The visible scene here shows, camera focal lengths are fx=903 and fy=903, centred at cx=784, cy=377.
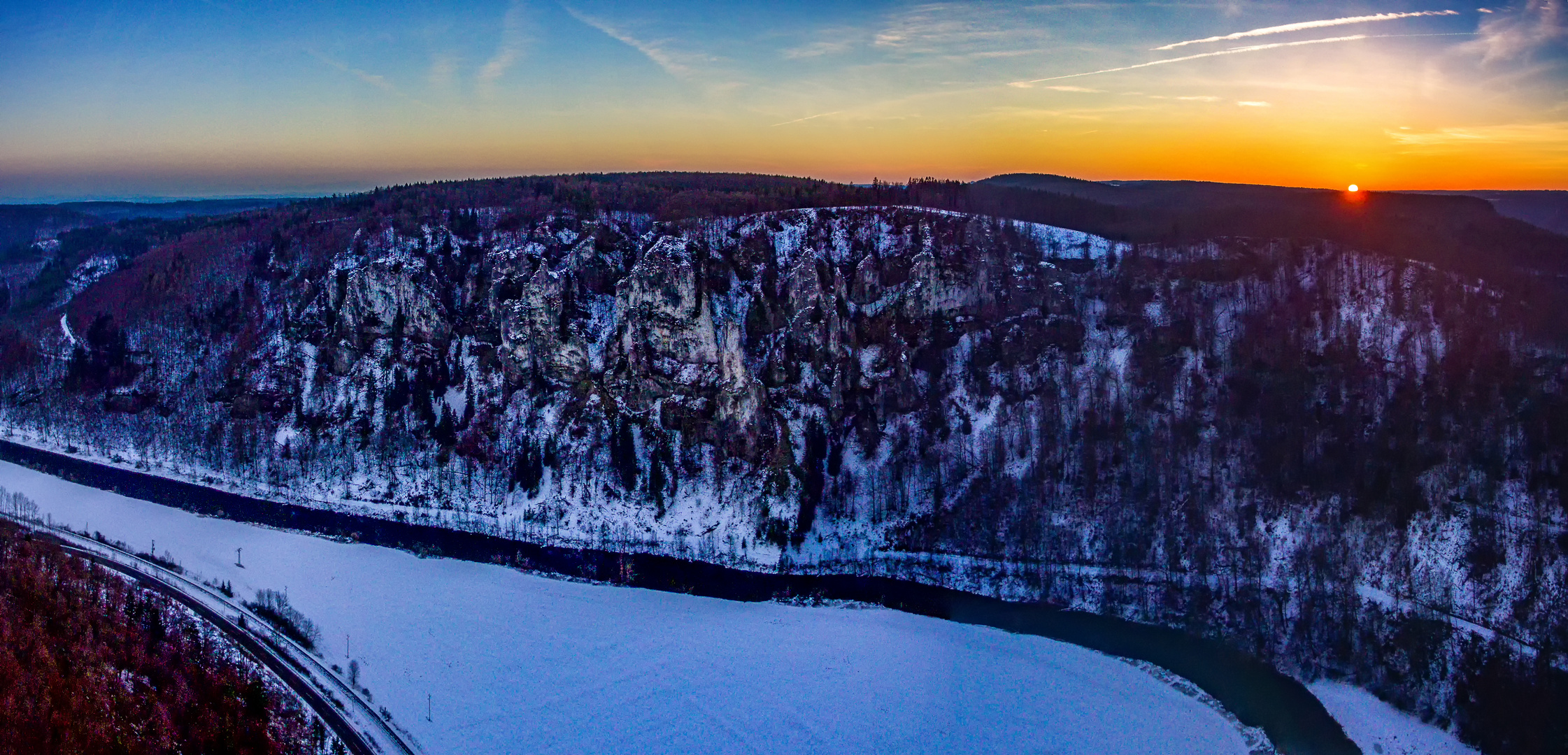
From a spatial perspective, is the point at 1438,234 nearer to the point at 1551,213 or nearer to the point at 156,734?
the point at 1551,213

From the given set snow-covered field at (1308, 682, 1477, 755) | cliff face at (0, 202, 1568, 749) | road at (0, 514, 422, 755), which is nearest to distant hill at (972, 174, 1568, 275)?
cliff face at (0, 202, 1568, 749)

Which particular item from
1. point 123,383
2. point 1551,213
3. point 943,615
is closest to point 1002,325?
point 943,615

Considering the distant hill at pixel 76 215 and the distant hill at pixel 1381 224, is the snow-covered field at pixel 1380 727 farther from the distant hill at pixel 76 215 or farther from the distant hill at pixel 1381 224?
the distant hill at pixel 76 215

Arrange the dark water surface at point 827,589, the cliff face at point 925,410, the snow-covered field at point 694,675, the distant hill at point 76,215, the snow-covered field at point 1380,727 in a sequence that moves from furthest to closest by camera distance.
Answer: the distant hill at point 76,215 < the cliff face at point 925,410 < the dark water surface at point 827,589 < the snow-covered field at point 694,675 < the snow-covered field at point 1380,727

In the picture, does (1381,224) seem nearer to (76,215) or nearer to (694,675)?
(694,675)

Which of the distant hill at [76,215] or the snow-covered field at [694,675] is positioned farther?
the distant hill at [76,215]

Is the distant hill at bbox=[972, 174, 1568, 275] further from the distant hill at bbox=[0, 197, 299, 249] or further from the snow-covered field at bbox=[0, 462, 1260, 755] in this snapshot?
the distant hill at bbox=[0, 197, 299, 249]

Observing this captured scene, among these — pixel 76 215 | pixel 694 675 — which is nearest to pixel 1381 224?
pixel 694 675

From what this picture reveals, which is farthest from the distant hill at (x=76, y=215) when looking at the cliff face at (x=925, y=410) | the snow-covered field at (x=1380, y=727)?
the snow-covered field at (x=1380, y=727)
